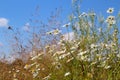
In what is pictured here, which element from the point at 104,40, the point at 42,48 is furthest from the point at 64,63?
the point at 42,48

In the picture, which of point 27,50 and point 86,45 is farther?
point 27,50

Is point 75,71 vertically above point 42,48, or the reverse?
point 42,48

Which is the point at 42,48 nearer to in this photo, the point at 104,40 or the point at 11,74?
the point at 11,74

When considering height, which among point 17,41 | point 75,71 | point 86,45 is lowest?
point 75,71

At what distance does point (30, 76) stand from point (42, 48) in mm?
956

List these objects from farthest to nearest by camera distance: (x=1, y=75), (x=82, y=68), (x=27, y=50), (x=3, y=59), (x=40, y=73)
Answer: (x=3, y=59), (x=27, y=50), (x=1, y=75), (x=40, y=73), (x=82, y=68)

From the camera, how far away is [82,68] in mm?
4117

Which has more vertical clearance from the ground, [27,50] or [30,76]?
[27,50]

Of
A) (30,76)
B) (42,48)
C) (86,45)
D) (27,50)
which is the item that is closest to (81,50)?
(86,45)

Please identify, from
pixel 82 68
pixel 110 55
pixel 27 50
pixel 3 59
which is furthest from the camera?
pixel 3 59

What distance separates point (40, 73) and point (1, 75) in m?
1.24

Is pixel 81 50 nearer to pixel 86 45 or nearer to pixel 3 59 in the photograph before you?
pixel 86 45

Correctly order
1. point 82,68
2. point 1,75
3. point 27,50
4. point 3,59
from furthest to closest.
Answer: point 3,59 → point 27,50 → point 1,75 → point 82,68

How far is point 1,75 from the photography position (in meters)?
5.98
